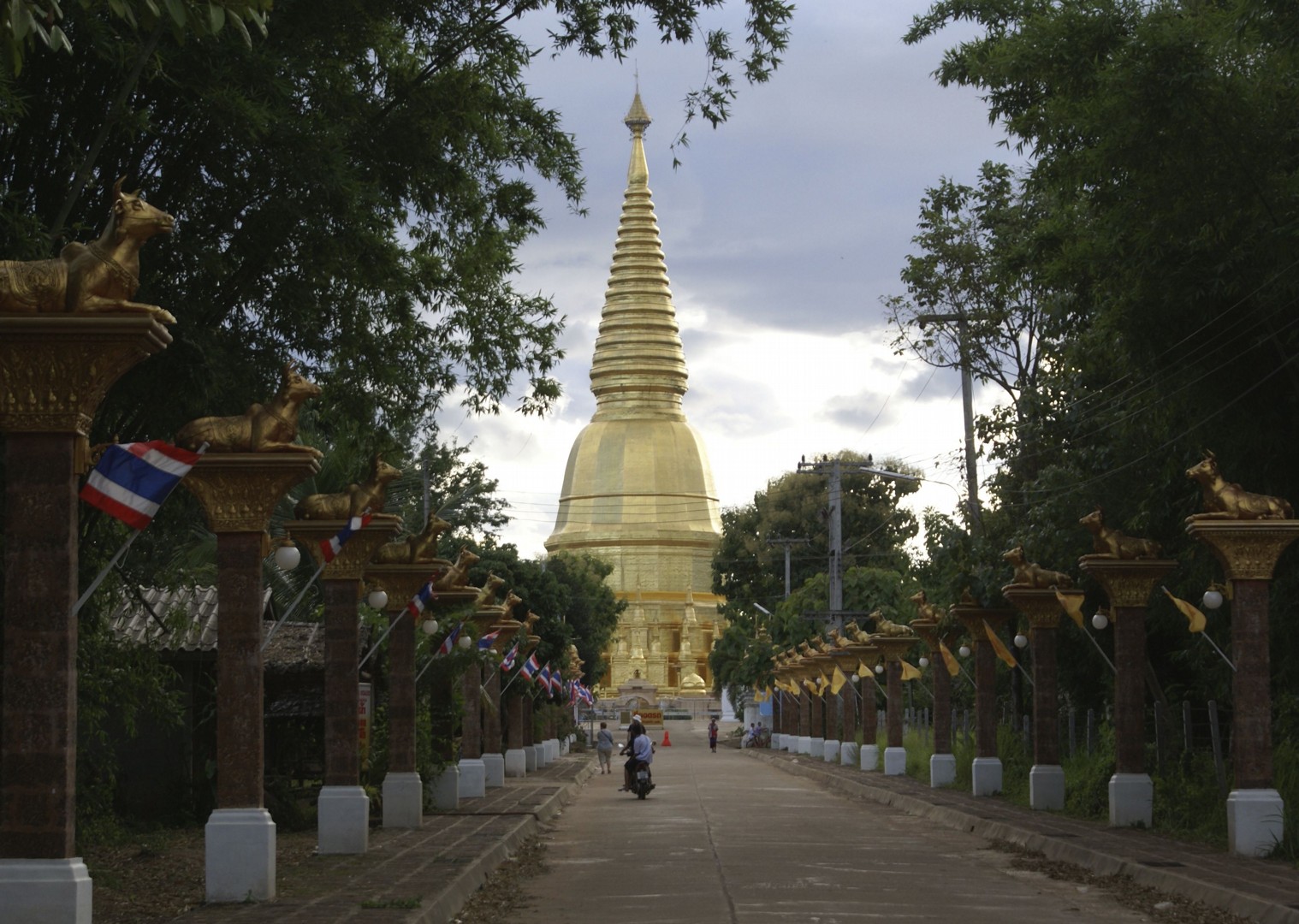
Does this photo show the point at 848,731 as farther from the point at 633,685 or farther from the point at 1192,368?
the point at 633,685

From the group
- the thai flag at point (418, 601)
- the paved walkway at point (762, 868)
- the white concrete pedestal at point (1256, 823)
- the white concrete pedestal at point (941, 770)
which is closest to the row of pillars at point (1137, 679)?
the white concrete pedestal at point (1256, 823)

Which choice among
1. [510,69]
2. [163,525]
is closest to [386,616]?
[163,525]

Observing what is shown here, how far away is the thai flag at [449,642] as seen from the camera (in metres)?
25.8

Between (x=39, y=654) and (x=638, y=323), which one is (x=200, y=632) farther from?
(x=638, y=323)

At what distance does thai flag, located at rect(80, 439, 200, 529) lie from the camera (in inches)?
445

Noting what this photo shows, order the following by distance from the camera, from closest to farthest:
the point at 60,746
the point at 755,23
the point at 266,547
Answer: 1. the point at 60,746
2. the point at 266,547
3. the point at 755,23

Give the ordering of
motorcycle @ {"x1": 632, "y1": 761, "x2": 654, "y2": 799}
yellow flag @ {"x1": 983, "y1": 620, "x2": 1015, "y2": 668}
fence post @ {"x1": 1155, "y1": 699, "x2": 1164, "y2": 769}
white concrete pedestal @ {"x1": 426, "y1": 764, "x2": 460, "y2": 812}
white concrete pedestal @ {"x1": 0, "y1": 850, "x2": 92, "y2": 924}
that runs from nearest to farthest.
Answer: white concrete pedestal @ {"x1": 0, "y1": 850, "x2": 92, "y2": 924} < fence post @ {"x1": 1155, "y1": 699, "x2": 1164, "y2": 769} < white concrete pedestal @ {"x1": 426, "y1": 764, "x2": 460, "y2": 812} < yellow flag @ {"x1": 983, "y1": 620, "x2": 1015, "y2": 668} < motorcycle @ {"x1": 632, "y1": 761, "x2": 654, "y2": 799}

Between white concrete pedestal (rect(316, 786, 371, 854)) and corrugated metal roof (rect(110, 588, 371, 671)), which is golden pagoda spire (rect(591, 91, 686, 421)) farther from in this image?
white concrete pedestal (rect(316, 786, 371, 854))

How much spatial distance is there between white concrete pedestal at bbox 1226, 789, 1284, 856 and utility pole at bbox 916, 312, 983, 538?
16084 millimetres

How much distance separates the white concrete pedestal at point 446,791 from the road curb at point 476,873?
124cm

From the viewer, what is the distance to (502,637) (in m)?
34.1

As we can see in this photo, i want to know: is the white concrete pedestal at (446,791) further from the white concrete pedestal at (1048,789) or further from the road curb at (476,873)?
the white concrete pedestal at (1048,789)

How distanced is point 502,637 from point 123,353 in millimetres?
23924

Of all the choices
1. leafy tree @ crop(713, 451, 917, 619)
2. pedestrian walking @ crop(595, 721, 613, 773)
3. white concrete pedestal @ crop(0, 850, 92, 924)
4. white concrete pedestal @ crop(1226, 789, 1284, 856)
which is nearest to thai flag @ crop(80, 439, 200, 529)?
white concrete pedestal @ crop(0, 850, 92, 924)
